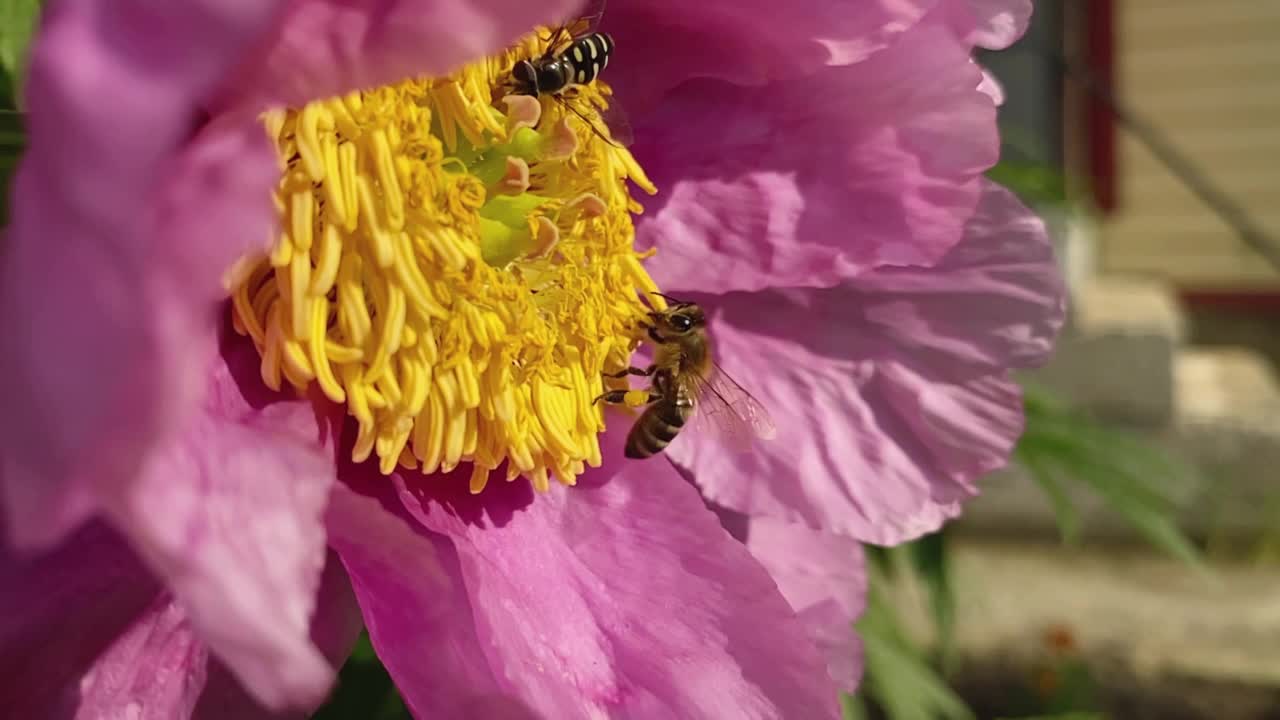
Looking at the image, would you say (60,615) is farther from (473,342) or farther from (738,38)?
(738,38)

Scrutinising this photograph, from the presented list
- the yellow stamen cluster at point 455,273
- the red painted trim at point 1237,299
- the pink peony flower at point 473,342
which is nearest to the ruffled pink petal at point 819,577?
the pink peony flower at point 473,342

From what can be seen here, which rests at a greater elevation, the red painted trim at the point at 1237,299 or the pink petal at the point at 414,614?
the pink petal at the point at 414,614

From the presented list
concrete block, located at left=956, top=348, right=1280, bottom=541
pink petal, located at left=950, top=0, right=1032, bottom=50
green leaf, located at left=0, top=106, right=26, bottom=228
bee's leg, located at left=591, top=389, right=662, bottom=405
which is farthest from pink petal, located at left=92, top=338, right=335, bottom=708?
concrete block, located at left=956, top=348, right=1280, bottom=541

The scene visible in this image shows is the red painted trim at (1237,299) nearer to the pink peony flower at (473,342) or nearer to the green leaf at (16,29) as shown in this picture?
the pink peony flower at (473,342)

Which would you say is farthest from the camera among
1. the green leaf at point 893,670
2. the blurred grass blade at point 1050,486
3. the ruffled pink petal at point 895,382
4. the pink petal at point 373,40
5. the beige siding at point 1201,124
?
the beige siding at point 1201,124

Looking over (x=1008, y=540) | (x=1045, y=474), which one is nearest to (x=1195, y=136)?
(x=1008, y=540)

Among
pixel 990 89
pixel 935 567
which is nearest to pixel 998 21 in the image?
pixel 990 89

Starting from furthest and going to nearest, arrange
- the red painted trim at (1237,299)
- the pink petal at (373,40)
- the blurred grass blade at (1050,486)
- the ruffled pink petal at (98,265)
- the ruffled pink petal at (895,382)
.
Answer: the red painted trim at (1237,299) < the blurred grass blade at (1050,486) < the ruffled pink petal at (895,382) < the pink petal at (373,40) < the ruffled pink petal at (98,265)
